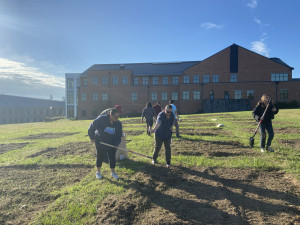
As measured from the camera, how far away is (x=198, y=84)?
128 feet

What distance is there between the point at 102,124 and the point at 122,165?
1.91 metres

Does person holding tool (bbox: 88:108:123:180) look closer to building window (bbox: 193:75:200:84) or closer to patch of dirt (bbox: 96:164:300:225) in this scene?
patch of dirt (bbox: 96:164:300:225)

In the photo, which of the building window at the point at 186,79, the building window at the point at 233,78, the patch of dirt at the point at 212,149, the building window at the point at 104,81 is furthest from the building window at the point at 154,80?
the patch of dirt at the point at 212,149

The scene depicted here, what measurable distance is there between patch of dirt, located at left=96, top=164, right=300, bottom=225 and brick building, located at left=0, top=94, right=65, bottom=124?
3290 inches

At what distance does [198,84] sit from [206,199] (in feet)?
121

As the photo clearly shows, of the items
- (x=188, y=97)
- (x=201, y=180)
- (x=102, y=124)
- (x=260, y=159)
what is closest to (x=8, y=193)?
(x=102, y=124)

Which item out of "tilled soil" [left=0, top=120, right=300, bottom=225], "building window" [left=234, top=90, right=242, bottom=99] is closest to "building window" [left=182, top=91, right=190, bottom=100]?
"building window" [left=234, top=90, right=242, bottom=99]

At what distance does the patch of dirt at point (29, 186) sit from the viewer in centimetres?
387

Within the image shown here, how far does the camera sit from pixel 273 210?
351cm

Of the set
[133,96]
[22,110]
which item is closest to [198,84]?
[133,96]

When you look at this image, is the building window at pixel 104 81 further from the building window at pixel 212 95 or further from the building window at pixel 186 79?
the building window at pixel 212 95

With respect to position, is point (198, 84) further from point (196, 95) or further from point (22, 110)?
point (22, 110)

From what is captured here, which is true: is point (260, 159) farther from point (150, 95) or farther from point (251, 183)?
point (150, 95)

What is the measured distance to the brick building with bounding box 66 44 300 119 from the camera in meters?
35.9
